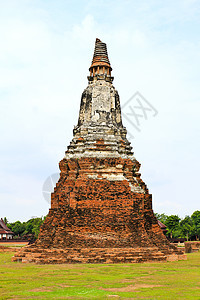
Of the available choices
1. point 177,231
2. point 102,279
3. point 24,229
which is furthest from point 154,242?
point 24,229

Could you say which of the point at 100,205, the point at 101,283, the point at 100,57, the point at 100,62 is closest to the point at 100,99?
the point at 100,62

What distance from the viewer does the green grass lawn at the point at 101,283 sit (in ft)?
30.0

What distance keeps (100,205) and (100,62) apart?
1066 cm

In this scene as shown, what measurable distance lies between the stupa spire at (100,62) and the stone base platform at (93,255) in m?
12.5

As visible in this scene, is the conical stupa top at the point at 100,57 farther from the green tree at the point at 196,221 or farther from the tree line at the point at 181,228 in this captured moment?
the green tree at the point at 196,221

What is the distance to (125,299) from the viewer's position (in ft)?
28.3

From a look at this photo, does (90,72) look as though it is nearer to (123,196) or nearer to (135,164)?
(135,164)

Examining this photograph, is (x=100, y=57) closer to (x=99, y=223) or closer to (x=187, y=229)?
(x=99, y=223)

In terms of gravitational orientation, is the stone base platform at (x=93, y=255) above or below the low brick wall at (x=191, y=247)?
above

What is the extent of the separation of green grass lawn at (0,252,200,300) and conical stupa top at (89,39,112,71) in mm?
14179

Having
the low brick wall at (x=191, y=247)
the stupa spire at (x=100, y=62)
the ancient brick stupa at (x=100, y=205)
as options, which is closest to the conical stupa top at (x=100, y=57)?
the stupa spire at (x=100, y=62)

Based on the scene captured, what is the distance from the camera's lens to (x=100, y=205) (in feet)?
60.5

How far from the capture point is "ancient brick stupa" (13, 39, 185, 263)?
1700 cm

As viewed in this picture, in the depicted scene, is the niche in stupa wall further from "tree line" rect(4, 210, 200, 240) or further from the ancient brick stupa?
"tree line" rect(4, 210, 200, 240)
